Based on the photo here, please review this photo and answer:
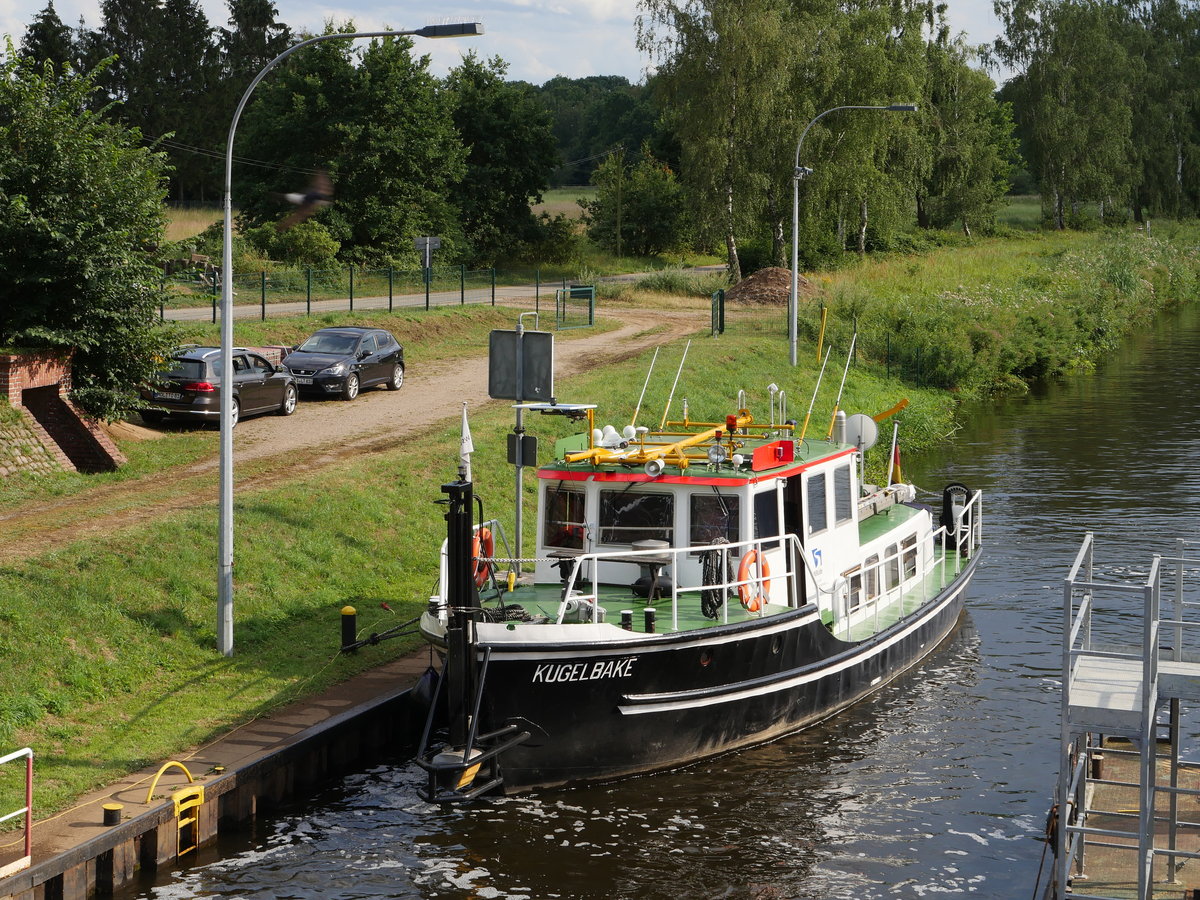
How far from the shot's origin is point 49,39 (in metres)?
83.5


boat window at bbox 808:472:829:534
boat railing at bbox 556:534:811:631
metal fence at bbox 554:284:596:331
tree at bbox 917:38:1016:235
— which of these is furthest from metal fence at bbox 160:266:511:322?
tree at bbox 917:38:1016:235

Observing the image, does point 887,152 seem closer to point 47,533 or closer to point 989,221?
point 989,221

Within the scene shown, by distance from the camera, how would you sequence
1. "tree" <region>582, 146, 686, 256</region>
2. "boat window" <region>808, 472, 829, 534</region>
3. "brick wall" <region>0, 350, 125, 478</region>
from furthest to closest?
1. "tree" <region>582, 146, 686, 256</region>
2. "brick wall" <region>0, 350, 125, 478</region>
3. "boat window" <region>808, 472, 829, 534</region>

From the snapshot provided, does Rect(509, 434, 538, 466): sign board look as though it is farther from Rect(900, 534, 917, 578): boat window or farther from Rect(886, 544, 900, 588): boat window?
Rect(900, 534, 917, 578): boat window

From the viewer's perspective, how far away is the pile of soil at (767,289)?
167ft

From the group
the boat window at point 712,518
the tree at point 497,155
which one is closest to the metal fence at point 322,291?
the tree at point 497,155

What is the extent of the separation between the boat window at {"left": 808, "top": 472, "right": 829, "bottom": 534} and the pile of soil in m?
32.8

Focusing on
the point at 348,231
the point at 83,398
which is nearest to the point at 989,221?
the point at 348,231

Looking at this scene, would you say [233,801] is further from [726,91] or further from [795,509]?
[726,91]

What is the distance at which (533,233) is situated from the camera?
69.3 m

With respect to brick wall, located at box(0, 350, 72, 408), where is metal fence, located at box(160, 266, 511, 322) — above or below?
above

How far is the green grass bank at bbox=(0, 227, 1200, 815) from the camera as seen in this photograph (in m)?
14.8

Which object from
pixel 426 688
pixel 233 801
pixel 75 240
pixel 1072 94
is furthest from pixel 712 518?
pixel 1072 94

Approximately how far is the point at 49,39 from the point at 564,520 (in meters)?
79.0
